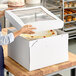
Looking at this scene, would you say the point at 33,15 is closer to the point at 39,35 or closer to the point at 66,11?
the point at 39,35

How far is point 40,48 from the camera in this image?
1948 mm

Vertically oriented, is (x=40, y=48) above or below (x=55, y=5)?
above

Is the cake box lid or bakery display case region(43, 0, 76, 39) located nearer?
the cake box lid

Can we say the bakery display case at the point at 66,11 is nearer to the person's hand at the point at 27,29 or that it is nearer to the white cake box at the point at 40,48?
the white cake box at the point at 40,48

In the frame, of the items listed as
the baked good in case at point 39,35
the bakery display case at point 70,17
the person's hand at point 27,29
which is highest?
the person's hand at point 27,29

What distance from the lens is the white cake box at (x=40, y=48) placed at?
192cm

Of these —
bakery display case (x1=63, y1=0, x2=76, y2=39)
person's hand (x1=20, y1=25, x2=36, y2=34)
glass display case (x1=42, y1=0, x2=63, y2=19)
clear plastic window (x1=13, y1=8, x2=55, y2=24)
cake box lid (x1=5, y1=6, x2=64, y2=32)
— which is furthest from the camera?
bakery display case (x1=63, y1=0, x2=76, y2=39)

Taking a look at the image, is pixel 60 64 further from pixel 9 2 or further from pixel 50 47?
pixel 9 2

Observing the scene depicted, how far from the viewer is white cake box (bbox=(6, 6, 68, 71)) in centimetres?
192

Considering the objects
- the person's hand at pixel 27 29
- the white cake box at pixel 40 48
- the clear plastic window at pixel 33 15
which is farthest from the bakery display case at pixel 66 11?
the person's hand at pixel 27 29

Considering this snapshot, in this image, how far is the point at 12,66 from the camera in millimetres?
2066

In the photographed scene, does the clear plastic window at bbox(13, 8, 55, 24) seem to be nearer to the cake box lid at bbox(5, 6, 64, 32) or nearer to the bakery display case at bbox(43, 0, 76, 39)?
the cake box lid at bbox(5, 6, 64, 32)

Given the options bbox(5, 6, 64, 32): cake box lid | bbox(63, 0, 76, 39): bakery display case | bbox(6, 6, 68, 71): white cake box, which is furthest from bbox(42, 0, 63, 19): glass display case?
bbox(6, 6, 68, 71): white cake box

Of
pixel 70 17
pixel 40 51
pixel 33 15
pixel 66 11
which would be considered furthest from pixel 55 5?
pixel 40 51
